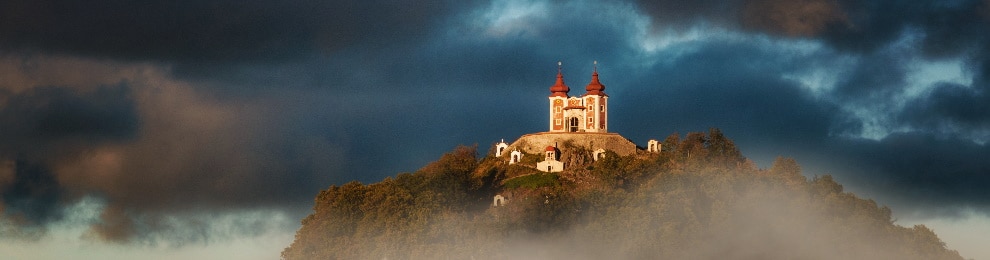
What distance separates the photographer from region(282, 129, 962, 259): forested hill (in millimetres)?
91188

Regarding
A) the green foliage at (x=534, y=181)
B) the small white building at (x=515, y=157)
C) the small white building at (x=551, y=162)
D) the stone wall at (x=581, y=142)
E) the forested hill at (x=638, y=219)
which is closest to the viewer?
the forested hill at (x=638, y=219)

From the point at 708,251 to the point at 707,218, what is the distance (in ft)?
10.3

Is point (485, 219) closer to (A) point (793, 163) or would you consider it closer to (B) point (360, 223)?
(B) point (360, 223)

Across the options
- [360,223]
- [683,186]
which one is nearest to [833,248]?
[683,186]

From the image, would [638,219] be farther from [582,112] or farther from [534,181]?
[582,112]

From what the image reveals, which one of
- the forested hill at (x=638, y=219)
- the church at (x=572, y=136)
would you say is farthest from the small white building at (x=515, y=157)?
the forested hill at (x=638, y=219)

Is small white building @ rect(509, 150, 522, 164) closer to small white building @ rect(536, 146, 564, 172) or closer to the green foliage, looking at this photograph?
small white building @ rect(536, 146, 564, 172)

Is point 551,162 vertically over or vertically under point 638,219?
over

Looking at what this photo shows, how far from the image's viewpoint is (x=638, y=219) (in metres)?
93.9

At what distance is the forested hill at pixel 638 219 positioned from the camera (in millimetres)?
91188

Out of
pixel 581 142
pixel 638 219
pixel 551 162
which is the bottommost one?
pixel 638 219

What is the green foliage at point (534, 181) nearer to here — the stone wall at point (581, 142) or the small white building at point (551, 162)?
the small white building at point (551, 162)

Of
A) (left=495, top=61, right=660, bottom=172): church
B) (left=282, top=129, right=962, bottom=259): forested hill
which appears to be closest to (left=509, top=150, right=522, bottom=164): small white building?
(left=495, top=61, right=660, bottom=172): church

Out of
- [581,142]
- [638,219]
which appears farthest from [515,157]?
[638,219]
